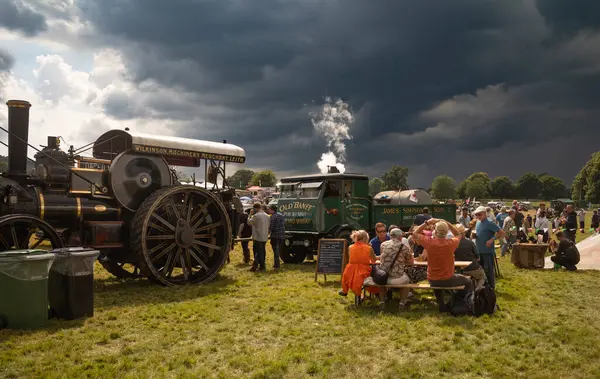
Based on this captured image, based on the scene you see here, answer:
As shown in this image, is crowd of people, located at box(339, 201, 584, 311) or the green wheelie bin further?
crowd of people, located at box(339, 201, 584, 311)

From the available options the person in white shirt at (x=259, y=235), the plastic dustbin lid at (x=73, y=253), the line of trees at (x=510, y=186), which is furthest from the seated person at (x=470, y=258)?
the line of trees at (x=510, y=186)

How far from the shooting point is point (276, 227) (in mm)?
13922

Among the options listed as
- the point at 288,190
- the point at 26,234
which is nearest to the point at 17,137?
the point at 26,234

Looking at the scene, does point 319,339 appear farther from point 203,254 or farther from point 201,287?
point 203,254

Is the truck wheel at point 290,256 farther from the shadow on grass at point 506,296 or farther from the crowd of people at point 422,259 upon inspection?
the shadow on grass at point 506,296

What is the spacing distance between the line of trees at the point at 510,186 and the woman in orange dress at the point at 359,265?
133507 millimetres

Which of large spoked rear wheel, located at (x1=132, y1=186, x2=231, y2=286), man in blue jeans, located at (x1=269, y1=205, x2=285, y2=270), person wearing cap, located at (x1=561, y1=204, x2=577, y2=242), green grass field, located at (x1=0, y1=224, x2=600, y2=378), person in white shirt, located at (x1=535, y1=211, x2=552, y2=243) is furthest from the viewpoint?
person in white shirt, located at (x1=535, y1=211, x2=552, y2=243)

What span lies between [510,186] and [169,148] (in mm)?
153697

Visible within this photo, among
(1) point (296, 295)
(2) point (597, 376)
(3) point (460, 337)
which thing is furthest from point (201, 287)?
(2) point (597, 376)

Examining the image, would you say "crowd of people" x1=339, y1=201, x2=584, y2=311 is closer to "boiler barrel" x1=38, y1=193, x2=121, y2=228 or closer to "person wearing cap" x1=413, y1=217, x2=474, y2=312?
"person wearing cap" x1=413, y1=217, x2=474, y2=312

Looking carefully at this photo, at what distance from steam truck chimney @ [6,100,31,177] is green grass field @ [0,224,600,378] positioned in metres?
2.75

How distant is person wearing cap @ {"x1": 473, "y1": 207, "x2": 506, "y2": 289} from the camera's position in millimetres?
9820

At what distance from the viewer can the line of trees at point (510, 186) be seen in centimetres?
13962

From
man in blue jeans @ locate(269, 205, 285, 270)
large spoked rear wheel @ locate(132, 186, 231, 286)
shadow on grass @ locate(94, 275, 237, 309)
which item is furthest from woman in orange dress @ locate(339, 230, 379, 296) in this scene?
man in blue jeans @ locate(269, 205, 285, 270)
